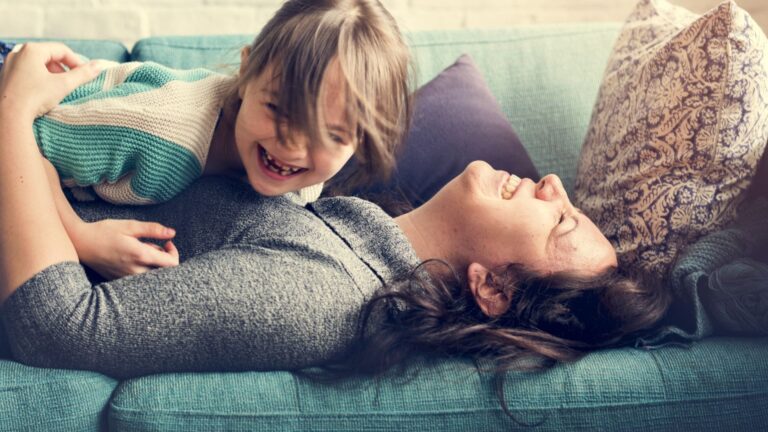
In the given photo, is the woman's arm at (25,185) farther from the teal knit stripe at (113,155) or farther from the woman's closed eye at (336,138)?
the woman's closed eye at (336,138)

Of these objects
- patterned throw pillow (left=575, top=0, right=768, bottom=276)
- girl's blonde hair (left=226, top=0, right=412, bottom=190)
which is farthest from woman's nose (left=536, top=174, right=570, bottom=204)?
girl's blonde hair (left=226, top=0, right=412, bottom=190)

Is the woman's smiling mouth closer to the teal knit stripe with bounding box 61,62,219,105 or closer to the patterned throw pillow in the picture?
the teal knit stripe with bounding box 61,62,219,105

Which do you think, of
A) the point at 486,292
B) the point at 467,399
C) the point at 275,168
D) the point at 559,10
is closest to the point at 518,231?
the point at 486,292

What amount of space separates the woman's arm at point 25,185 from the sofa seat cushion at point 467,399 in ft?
0.73

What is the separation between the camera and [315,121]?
121 centimetres

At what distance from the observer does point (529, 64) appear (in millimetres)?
1988

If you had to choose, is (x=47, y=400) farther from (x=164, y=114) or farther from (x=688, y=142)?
(x=688, y=142)

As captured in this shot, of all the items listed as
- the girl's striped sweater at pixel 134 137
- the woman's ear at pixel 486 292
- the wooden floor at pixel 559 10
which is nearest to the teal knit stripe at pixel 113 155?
the girl's striped sweater at pixel 134 137

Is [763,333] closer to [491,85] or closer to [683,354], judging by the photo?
[683,354]

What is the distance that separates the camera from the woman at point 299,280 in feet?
3.81

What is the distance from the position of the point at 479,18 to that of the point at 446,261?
1.30 m

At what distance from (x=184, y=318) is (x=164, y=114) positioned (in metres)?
0.35

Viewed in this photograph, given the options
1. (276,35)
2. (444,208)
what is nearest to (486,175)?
(444,208)

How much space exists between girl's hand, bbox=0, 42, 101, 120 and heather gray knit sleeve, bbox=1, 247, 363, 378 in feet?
0.98
